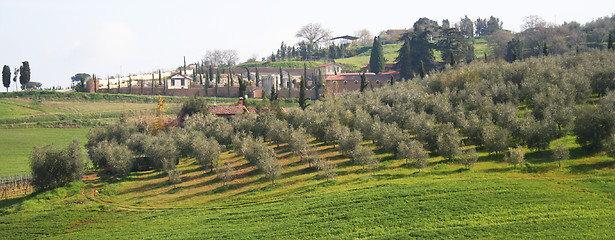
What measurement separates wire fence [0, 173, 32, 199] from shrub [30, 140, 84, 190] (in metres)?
1.71

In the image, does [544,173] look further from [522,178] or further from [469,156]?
[469,156]

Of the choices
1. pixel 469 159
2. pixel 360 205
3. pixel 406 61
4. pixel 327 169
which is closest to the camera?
pixel 360 205

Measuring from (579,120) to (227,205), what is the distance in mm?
Result: 27476

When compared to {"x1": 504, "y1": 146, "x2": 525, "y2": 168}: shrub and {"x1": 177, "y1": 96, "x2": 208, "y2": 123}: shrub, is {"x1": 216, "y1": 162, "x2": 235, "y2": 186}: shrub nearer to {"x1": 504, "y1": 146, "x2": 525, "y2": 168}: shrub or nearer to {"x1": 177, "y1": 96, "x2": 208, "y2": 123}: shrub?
{"x1": 504, "y1": 146, "x2": 525, "y2": 168}: shrub

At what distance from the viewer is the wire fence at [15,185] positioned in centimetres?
4119

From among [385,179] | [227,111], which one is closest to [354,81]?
[227,111]

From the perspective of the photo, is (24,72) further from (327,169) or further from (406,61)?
(327,169)

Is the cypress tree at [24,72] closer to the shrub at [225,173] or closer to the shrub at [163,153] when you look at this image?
the shrub at [163,153]

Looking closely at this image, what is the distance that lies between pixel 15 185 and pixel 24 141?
1039 inches

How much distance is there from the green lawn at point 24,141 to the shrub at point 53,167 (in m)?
8.40

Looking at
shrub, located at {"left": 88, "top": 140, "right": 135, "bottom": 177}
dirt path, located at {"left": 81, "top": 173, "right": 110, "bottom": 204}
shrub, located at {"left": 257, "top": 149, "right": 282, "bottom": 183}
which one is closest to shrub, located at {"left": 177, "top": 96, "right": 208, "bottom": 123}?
shrub, located at {"left": 88, "top": 140, "right": 135, "bottom": 177}

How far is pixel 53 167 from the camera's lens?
4122 cm

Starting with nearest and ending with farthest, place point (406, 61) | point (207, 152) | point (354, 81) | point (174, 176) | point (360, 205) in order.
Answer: point (360, 205) < point (174, 176) < point (207, 152) < point (406, 61) < point (354, 81)

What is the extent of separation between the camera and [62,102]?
9350 cm
